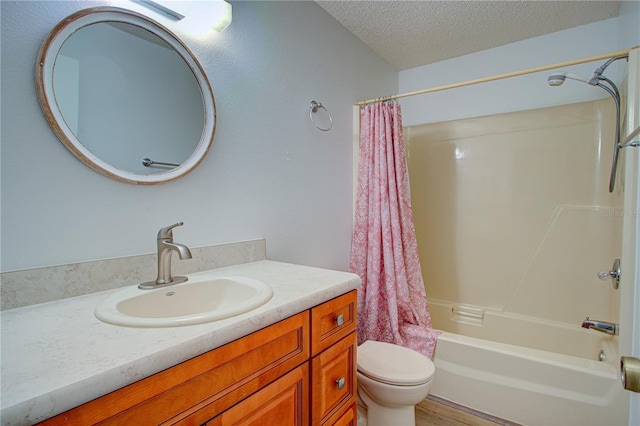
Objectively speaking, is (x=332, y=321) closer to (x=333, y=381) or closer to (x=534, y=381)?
(x=333, y=381)

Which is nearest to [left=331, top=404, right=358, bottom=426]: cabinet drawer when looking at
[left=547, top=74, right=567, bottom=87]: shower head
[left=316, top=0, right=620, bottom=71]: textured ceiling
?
[left=547, top=74, right=567, bottom=87]: shower head

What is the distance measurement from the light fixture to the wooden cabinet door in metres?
1.30

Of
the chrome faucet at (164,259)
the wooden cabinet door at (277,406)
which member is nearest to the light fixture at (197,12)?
the chrome faucet at (164,259)

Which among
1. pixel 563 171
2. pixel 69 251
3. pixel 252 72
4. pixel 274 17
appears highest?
pixel 274 17

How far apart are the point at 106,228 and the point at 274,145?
0.85m

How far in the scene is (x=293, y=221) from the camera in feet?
5.54

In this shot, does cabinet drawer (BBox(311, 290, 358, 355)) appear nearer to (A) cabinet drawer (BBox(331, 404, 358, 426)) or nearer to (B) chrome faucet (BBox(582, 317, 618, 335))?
(A) cabinet drawer (BBox(331, 404, 358, 426))

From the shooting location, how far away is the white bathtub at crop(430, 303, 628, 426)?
4.82 feet

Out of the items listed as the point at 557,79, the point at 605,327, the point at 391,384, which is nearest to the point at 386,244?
the point at 391,384

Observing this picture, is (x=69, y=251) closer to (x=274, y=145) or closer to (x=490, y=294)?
(x=274, y=145)

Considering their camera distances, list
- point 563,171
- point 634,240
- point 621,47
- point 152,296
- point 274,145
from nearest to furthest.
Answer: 1. point 152,296
2. point 634,240
3. point 274,145
4. point 621,47
5. point 563,171

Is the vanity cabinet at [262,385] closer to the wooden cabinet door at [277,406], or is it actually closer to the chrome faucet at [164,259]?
the wooden cabinet door at [277,406]

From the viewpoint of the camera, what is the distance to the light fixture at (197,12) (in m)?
1.10

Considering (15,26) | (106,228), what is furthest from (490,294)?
(15,26)
